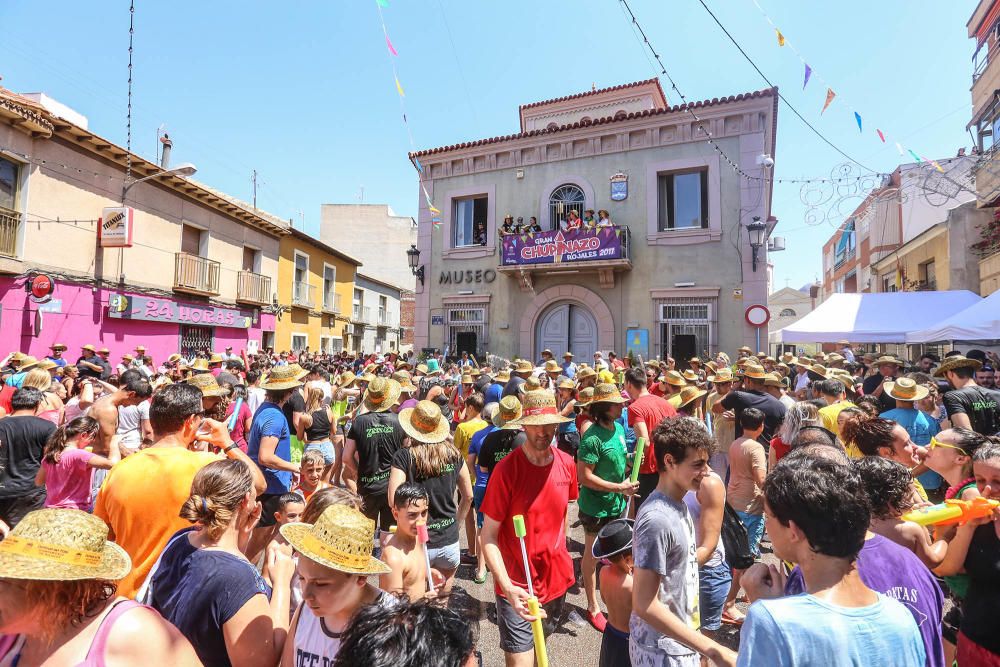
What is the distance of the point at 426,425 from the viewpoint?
3.70 m

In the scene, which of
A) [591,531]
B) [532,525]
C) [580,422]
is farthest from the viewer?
[580,422]

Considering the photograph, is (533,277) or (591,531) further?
(533,277)

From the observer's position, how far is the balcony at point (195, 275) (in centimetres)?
1591

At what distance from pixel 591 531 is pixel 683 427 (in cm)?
225

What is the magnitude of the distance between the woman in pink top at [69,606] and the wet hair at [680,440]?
2.05 meters

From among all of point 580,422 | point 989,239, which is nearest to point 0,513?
point 580,422

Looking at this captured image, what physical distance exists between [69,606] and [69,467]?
3.32 m

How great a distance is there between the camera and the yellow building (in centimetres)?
2170

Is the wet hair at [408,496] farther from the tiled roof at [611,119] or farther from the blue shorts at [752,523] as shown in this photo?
the tiled roof at [611,119]

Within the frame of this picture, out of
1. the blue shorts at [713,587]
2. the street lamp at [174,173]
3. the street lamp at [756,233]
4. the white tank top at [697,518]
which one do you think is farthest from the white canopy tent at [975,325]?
the street lamp at [174,173]

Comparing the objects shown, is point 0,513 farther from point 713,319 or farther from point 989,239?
point 989,239

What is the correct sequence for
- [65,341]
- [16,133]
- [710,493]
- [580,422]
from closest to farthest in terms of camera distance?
[710,493], [580,422], [16,133], [65,341]

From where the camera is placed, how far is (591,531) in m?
4.20

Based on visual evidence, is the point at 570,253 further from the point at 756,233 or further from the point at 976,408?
the point at 976,408
